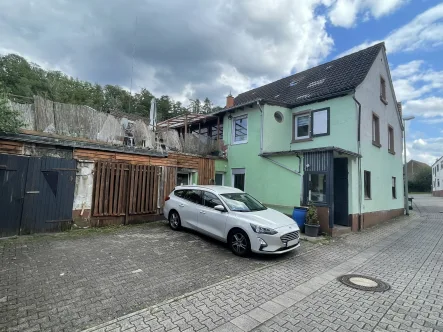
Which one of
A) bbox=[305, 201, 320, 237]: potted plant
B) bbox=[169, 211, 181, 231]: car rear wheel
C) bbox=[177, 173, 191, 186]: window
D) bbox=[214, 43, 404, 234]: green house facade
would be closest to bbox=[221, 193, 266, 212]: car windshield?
bbox=[169, 211, 181, 231]: car rear wheel

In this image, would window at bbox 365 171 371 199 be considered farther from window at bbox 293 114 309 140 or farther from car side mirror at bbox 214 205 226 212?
car side mirror at bbox 214 205 226 212

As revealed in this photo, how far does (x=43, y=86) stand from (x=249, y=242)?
114ft

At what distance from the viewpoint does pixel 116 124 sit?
387 inches

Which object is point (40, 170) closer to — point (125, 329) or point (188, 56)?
point (125, 329)

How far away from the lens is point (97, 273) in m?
4.71

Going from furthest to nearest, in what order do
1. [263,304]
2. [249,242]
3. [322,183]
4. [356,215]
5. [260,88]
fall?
[260,88], [356,215], [322,183], [249,242], [263,304]

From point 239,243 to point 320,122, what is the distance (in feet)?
27.6

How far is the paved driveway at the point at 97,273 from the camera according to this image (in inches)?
131

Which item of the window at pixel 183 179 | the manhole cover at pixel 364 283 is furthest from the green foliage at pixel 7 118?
the manhole cover at pixel 364 283

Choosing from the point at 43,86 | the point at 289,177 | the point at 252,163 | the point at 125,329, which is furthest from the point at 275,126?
the point at 43,86

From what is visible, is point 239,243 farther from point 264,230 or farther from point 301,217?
point 301,217

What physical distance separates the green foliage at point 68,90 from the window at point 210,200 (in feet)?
72.2

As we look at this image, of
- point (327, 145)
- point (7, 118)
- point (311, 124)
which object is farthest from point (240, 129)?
point (7, 118)

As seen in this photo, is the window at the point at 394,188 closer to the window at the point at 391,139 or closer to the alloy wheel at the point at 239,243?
the window at the point at 391,139
